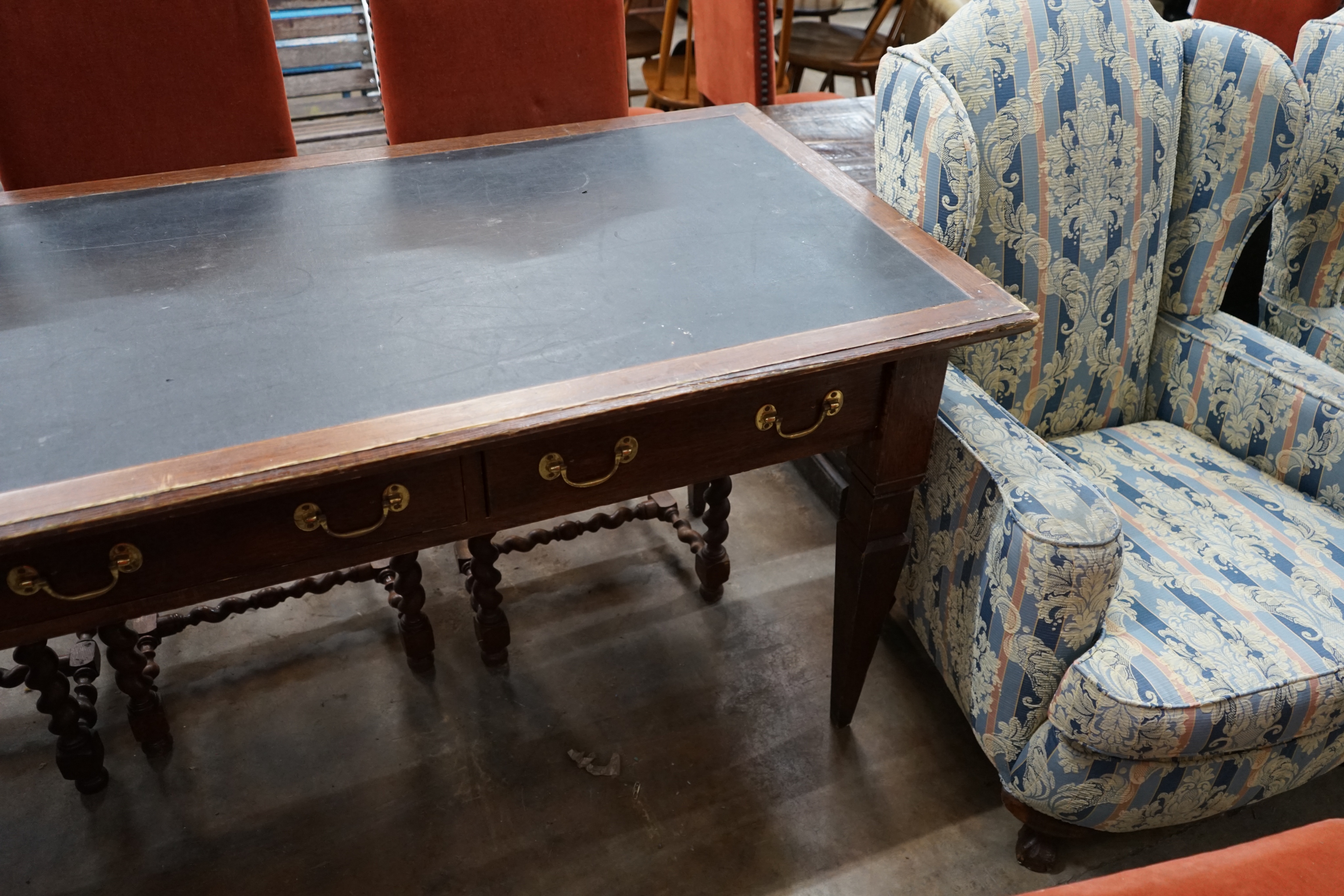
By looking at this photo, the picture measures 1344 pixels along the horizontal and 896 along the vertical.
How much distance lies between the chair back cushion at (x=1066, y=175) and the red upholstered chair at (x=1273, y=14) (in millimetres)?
858

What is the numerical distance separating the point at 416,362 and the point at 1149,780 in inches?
43.1

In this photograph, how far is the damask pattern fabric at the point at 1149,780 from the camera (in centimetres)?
132

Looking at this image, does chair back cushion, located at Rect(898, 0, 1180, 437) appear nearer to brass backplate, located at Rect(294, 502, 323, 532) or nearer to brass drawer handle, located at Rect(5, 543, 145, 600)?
brass backplate, located at Rect(294, 502, 323, 532)

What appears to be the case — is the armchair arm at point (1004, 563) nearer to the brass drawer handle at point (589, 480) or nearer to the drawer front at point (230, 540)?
Answer: the brass drawer handle at point (589, 480)


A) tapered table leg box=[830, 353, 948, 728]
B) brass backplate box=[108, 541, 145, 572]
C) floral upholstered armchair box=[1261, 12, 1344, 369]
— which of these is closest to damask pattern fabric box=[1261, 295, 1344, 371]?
floral upholstered armchair box=[1261, 12, 1344, 369]

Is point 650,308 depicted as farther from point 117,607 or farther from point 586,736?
point 586,736

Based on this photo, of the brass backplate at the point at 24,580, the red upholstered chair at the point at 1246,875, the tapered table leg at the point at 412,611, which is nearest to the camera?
the red upholstered chair at the point at 1246,875

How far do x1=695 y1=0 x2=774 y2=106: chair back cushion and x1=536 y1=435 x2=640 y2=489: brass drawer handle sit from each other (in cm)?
144

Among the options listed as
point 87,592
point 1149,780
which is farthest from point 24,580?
point 1149,780

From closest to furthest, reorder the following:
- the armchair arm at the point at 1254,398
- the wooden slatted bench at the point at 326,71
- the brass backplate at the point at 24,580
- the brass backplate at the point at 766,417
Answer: the brass backplate at the point at 24,580 < the brass backplate at the point at 766,417 < the armchair arm at the point at 1254,398 < the wooden slatted bench at the point at 326,71

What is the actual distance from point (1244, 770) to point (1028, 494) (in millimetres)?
507

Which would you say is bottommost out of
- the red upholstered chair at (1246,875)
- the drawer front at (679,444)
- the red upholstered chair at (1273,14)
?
the red upholstered chair at (1246,875)

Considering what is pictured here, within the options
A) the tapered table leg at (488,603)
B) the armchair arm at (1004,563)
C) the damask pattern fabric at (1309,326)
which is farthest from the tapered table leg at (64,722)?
the damask pattern fabric at (1309,326)

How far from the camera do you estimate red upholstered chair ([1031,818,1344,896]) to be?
2.53 feet
